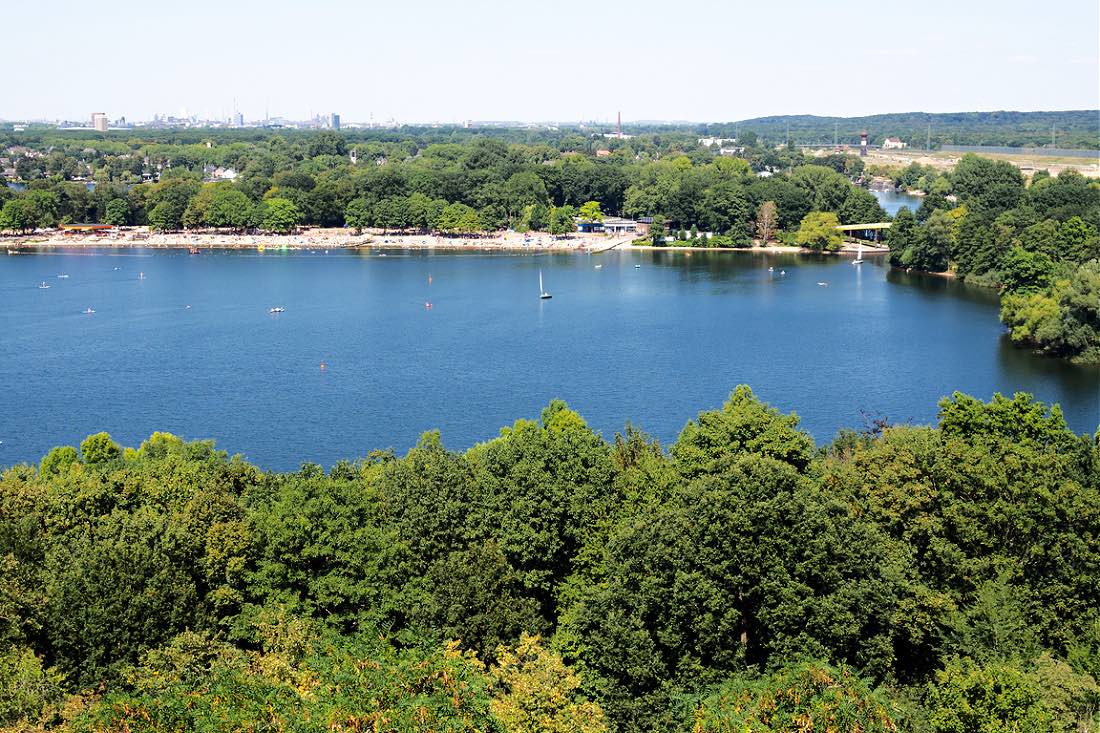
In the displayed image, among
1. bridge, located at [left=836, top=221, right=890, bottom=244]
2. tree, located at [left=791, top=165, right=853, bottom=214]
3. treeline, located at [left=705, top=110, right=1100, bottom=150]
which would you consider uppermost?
treeline, located at [left=705, top=110, right=1100, bottom=150]

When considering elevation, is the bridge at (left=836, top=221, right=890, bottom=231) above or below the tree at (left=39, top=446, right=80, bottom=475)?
above

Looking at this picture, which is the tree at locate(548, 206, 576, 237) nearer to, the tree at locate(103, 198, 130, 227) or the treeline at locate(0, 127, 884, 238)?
the treeline at locate(0, 127, 884, 238)

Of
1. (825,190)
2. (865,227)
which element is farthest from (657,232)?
(865,227)

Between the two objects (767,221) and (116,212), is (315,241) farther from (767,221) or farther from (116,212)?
(767,221)

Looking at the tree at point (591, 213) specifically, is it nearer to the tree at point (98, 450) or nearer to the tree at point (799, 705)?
the tree at point (98, 450)

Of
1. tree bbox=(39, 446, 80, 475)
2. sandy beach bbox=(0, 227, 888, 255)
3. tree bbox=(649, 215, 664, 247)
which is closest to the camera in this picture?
tree bbox=(39, 446, 80, 475)

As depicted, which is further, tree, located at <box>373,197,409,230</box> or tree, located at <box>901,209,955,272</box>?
tree, located at <box>373,197,409,230</box>

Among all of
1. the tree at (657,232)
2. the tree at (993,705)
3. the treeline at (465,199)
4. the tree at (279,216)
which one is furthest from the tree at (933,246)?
the tree at (993,705)

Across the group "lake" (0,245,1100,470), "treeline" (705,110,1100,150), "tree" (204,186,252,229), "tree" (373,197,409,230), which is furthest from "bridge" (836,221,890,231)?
"treeline" (705,110,1100,150)
